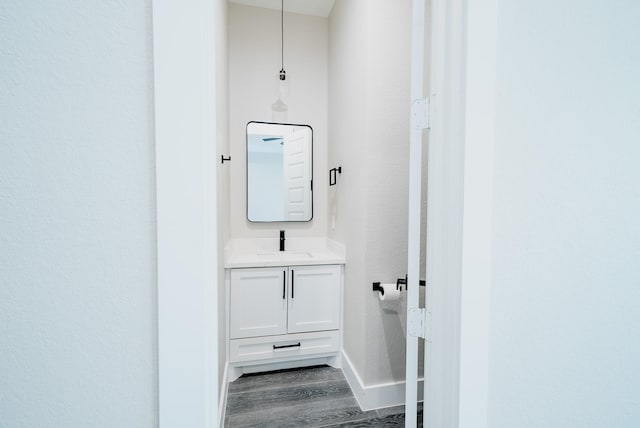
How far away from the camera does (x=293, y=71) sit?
2.38 m

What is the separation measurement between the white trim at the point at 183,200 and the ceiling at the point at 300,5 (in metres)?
2.19

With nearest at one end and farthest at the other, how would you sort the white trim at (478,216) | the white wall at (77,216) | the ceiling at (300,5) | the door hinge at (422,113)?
the white wall at (77,216)
the white trim at (478,216)
the door hinge at (422,113)
the ceiling at (300,5)

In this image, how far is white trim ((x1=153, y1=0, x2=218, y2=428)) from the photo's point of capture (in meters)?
0.50

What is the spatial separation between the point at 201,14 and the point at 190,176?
33cm

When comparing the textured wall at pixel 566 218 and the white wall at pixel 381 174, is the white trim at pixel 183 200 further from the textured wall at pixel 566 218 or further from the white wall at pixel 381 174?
the white wall at pixel 381 174

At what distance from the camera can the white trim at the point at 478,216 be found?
26.4 inches

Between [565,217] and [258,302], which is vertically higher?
[565,217]

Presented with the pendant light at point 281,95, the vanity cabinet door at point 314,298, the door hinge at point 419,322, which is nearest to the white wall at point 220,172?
the vanity cabinet door at point 314,298

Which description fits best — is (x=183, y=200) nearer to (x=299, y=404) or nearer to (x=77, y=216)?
(x=77, y=216)

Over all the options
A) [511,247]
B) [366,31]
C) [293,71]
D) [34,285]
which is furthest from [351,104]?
[34,285]

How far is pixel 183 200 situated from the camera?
1.70 ft

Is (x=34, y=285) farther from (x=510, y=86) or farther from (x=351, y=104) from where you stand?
(x=351, y=104)

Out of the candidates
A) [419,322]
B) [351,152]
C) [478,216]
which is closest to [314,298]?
[351,152]

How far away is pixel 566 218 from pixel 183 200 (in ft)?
3.47
